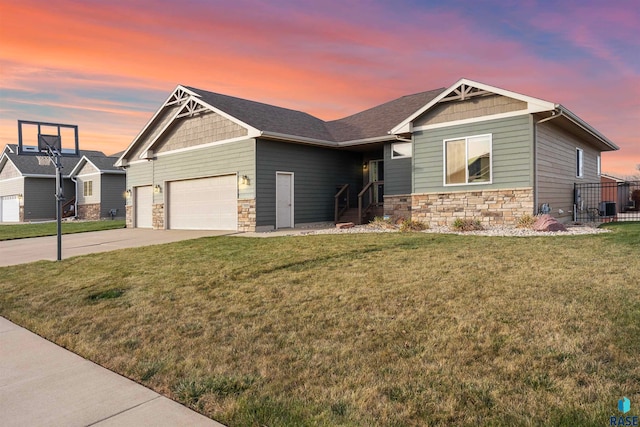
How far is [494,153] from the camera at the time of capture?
12156 mm

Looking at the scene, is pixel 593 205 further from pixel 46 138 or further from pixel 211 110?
pixel 46 138

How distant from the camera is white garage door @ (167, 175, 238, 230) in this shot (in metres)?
16.2

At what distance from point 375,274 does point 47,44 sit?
503 inches

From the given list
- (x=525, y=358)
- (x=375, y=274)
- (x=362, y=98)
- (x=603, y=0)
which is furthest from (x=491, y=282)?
(x=362, y=98)

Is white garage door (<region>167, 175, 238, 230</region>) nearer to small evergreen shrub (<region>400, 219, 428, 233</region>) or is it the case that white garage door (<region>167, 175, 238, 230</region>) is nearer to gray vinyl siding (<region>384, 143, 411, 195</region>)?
gray vinyl siding (<region>384, 143, 411, 195</region>)

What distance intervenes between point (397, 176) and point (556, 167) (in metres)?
5.26

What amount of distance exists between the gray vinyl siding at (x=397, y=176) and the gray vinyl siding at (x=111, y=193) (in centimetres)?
2232

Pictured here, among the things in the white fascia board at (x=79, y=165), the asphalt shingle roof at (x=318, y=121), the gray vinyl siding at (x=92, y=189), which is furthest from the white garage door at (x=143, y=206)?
the white fascia board at (x=79, y=165)

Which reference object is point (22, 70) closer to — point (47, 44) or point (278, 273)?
point (47, 44)

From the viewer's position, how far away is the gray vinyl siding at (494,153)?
38.0 ft

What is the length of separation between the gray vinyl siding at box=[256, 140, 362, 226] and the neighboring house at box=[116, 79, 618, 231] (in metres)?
0.04

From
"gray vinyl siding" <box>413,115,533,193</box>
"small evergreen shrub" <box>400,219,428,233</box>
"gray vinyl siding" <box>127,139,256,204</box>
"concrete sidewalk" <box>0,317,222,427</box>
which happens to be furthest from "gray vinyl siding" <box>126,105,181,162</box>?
"concrete sidewalk" <box>0,317,222,427</box>

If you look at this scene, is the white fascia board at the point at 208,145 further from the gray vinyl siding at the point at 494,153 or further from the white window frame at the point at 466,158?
Result: the white window frame at the point at 466,158

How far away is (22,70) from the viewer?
1558 cm
